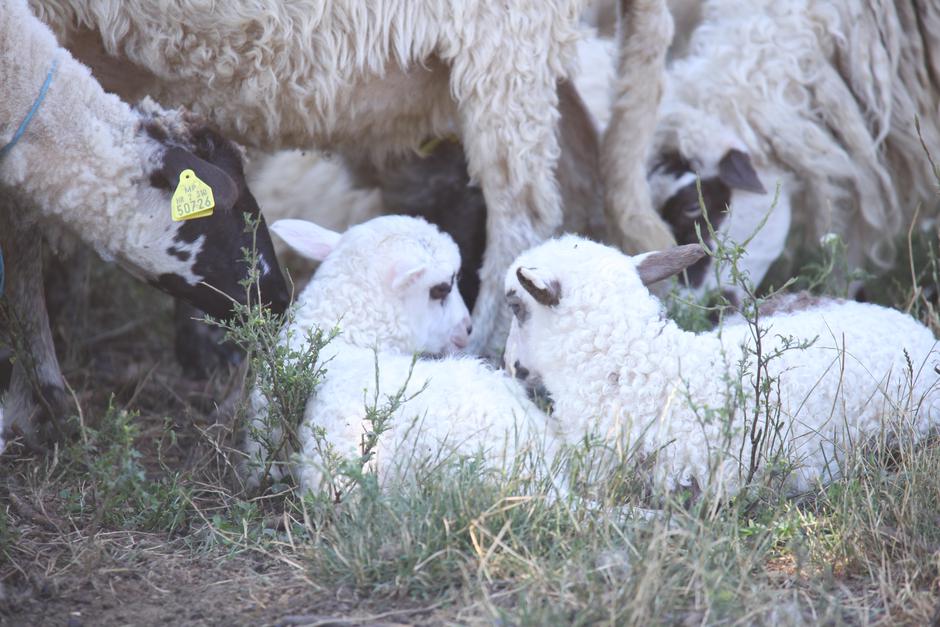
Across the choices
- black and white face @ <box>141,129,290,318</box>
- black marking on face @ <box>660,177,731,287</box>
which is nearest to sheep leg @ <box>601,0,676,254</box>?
black marking on face @ <box>660,177,731,287</box>

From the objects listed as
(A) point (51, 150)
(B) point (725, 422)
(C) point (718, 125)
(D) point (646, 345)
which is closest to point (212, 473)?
(A) point (51, 150)

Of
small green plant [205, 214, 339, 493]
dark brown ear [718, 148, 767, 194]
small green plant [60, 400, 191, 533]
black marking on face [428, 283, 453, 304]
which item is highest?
dark brown ear [718, 148, 767, 194]

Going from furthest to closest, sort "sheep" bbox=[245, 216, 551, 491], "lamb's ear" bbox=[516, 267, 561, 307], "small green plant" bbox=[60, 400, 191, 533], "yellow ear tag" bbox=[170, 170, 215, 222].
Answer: "yellow ear tag" bbox=[170, 170, 215, 222]
"lamb's ear" bbox=[516, 267, 561, 307]
"sheep" bbox=[245, 216, 551, 491]
"small green plant" bbox=[60, 400, 191, 533]

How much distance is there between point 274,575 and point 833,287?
313 cm

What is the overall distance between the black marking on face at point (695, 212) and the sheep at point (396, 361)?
1440mm

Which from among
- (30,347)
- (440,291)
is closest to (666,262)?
(440,291)

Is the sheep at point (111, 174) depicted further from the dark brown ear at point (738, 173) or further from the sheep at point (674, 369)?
the dark brown ear at point (738, 173)

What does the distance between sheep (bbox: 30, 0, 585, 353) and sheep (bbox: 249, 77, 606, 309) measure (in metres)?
0.62

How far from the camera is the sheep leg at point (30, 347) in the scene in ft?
13.3

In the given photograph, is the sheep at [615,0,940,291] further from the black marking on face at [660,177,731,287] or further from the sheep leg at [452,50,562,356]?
the sheep leg at [452,50,562,356]

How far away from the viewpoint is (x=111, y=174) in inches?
141

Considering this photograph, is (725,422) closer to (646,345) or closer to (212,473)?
(646,345)

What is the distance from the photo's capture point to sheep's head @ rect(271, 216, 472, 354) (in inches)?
149

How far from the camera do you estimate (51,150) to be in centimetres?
352
